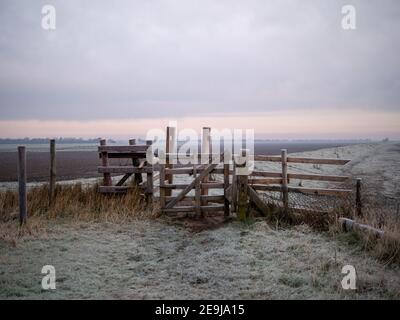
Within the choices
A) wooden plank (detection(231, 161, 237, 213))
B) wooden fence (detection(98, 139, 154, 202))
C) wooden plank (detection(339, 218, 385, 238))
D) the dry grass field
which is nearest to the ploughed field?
wooden fence (detection(98, 139, 154, 202))

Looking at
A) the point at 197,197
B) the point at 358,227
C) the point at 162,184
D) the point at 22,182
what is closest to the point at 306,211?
the point at 358,227

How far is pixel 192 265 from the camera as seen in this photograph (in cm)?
691

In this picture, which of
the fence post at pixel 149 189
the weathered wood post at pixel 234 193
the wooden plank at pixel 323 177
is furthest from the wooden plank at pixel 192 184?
the wooden plank at pixel 323 177

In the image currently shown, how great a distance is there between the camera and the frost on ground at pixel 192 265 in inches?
223

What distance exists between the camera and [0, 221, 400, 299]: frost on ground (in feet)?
18.6

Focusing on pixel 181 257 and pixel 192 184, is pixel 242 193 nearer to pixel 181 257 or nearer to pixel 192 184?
pixel 192 184

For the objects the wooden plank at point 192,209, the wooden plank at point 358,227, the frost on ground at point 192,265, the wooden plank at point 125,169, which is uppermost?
the wooden plank at point 125,169

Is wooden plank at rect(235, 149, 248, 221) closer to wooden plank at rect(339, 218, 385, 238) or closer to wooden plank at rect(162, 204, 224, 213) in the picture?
wooden plank at rect(162, 204, 224, 213)

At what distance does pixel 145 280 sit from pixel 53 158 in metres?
6.70

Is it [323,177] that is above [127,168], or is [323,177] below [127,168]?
below

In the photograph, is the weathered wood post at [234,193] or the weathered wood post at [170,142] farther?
the weathered wood post at [170,142]

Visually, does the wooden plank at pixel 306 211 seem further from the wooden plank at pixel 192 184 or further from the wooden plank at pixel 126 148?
the wooden plank at pixel 126 148
